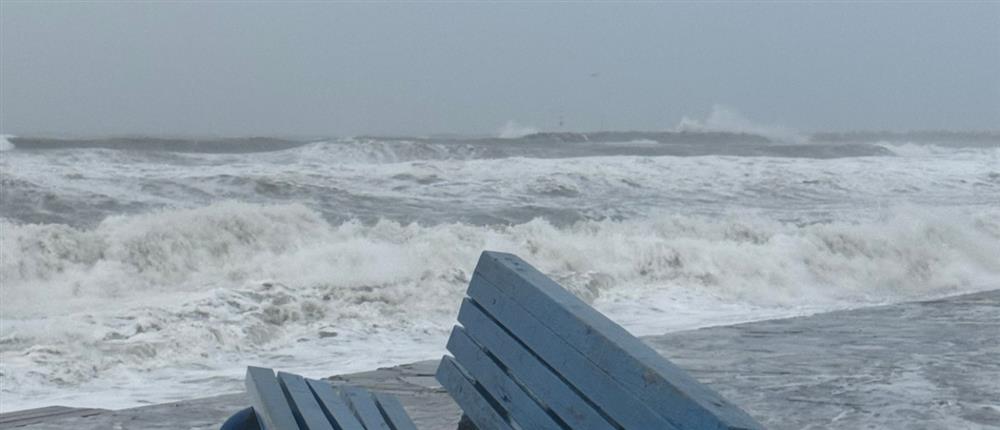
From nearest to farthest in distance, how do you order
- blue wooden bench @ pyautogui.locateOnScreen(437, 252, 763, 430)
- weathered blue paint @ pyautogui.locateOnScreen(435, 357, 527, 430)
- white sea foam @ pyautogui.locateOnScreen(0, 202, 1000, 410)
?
blue wooden bench @ pyautogui.locateOnScreen(437, 252, 763, 430) → weathered blue paint @ pyautogui.locateOnScreen(435, 357, 527, 430) → white sea foam @ pyautogui.locateOnScreen(0, 202, 1000, 410)

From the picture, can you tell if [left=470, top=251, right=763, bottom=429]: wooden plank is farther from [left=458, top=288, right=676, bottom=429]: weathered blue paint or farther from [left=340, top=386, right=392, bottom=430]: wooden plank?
[left=340, top=386, right=392, bottom=430]: wooden plank

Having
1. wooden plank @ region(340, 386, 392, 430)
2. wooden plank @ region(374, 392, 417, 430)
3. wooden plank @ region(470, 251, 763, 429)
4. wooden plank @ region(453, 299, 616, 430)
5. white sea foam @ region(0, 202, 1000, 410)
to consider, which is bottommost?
white sea foam @ region(0, 202, 1000, 410)

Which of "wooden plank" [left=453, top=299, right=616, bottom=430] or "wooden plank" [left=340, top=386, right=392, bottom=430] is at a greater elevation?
"wooden plank" [left=453, top=299, right=616, bottom=430]

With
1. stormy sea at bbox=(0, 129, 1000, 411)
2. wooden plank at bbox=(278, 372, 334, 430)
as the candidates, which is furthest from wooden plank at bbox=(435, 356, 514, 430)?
stormy sea at bbox=(0, 129, 1000, 411)

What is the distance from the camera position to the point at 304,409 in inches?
145

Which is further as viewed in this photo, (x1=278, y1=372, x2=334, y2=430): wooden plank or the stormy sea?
the stormy sea

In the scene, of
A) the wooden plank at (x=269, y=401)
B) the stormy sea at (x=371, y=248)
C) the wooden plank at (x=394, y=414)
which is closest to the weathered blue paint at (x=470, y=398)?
the wooden plank at (x=394, y=414)

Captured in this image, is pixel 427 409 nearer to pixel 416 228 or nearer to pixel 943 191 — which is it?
pixel 416 228

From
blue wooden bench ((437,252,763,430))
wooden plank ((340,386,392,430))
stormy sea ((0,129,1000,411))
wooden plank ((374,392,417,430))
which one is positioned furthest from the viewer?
stormy sea ((0,129,1000,411))

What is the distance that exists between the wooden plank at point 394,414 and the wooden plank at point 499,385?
26 centimetres

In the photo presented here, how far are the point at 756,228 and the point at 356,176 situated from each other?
26.0 ft

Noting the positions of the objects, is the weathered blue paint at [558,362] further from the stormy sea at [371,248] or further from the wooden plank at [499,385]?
the stormy sea at [371,248]

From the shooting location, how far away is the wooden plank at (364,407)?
156 inches

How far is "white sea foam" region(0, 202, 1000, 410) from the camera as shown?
9211mm
